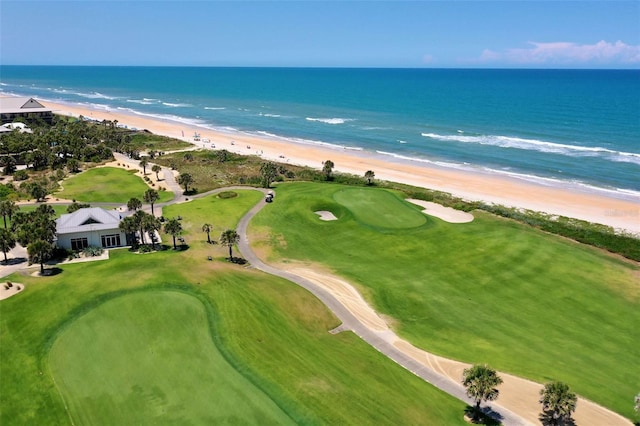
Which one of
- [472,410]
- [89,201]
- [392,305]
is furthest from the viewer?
[89,201]

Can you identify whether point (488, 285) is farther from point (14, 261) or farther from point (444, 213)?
point (14, 261)

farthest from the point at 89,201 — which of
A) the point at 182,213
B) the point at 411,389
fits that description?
the point at 411,389

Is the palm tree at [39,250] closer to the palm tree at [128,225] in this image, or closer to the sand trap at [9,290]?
the sand trap at [9,290]

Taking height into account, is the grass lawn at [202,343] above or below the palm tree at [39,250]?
below

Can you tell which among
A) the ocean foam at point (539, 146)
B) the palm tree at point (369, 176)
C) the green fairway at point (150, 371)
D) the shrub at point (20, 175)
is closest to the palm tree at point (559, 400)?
the green fairway at point (150, 371)

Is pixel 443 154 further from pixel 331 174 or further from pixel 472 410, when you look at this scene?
pixel 472 410

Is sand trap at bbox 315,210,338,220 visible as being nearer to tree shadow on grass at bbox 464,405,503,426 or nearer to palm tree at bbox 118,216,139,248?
palm tree at bbox 118,216,139,248
